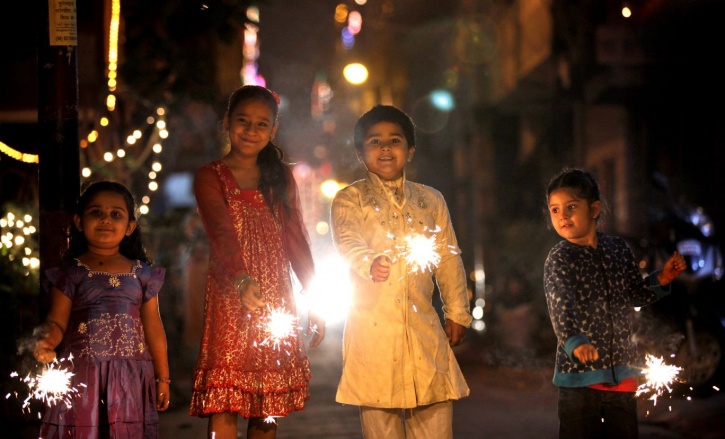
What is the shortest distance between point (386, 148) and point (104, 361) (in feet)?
6.10

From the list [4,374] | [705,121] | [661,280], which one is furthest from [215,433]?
[705,121]

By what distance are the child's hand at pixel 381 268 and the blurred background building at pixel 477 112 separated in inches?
71.5

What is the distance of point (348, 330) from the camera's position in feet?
15.3

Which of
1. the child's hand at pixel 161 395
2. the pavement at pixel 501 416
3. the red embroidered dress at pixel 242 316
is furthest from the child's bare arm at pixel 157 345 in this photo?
the pavement at pixel 501 416

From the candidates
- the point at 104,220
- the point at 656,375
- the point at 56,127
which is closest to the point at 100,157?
the point at 56,127

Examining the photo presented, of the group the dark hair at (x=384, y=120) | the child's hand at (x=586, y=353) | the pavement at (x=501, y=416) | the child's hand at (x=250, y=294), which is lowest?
the pavement at (x=501, y=416)

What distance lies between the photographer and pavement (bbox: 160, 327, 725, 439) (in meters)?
7.10

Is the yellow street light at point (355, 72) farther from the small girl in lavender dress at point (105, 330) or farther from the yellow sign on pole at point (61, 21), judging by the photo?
the small girl in lavender dress at point (105, 330)

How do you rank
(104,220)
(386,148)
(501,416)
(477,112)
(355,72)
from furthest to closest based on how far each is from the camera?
(477,112) < (355,72) < (501,416) < (386,148) < (104,220)

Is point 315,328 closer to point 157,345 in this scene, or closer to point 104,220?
point 157,345

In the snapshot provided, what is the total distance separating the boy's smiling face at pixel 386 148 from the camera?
4.74m

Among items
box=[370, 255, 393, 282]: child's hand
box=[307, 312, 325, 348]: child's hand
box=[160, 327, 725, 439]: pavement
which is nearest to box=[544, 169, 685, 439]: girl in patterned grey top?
box=[370, 255, 393, 282]: child's hand

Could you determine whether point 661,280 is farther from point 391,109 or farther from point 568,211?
point 391,109

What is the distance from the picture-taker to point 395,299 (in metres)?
4.57
